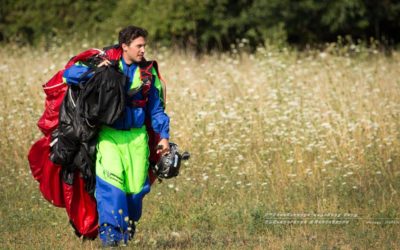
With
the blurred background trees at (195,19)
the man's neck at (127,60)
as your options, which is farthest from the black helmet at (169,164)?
the blurred background trees at (195,19)

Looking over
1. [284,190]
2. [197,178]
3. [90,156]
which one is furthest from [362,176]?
[90,156]

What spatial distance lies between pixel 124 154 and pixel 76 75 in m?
0.77

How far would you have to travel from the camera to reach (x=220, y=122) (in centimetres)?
1140

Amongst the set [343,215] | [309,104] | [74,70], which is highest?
[74,70]

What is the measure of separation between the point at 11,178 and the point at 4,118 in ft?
5.39

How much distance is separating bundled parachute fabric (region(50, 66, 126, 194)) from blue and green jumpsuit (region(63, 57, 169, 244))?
109 mm

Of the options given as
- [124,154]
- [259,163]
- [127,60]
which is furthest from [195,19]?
[124,154]

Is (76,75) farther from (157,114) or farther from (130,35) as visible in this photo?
(157,114)

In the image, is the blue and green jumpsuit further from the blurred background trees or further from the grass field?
the blurred background trees

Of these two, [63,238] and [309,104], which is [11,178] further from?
[309,104]

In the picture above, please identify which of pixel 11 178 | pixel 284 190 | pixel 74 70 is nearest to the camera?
pixel 74 70

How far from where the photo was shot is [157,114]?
24.0ft

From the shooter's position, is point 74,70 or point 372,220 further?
point 372,220

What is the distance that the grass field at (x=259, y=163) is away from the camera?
8438 millimetres
